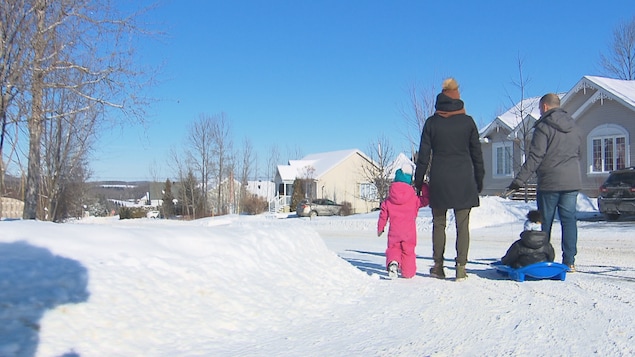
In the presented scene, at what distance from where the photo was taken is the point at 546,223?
5.53 m

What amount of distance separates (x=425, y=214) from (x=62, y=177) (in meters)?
13.9

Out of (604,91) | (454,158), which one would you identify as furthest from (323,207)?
(454,158)

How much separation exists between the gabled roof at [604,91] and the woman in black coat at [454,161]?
21.4 meters

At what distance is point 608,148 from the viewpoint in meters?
24.3

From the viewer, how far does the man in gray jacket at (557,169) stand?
17.7 feet

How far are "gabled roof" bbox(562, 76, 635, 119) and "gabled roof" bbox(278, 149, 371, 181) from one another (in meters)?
26.0

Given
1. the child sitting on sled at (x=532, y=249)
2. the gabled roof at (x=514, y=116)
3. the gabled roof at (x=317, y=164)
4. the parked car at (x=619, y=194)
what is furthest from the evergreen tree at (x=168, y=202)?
the child sitting on sled at (x=532, y=249)

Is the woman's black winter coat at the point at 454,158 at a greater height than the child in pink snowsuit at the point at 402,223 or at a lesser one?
greater

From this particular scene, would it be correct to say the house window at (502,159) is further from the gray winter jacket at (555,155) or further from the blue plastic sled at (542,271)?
the blue plastic sled at (542,271)

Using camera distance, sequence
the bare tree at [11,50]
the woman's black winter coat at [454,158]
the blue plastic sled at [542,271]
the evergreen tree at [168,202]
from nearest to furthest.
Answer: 1. the blue plastic sled at [542,271]
2. the woman's black winter coat at [454,158]
3. the bare tree at [11,50]
4. the evergreen tree at [168,202]

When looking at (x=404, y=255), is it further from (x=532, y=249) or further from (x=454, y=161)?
(x=532, y=249)

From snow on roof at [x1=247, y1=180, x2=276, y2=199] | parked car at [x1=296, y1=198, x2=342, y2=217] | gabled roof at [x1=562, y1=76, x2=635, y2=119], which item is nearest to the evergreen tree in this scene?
snow on roof at [x1=247, y1=180, x2=276, y2=199]

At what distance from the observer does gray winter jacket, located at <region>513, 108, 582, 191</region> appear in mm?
5383

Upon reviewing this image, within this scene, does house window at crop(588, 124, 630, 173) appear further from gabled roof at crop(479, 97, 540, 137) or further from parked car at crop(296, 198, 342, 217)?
parked car at crop(296, 198, 342, 217)
